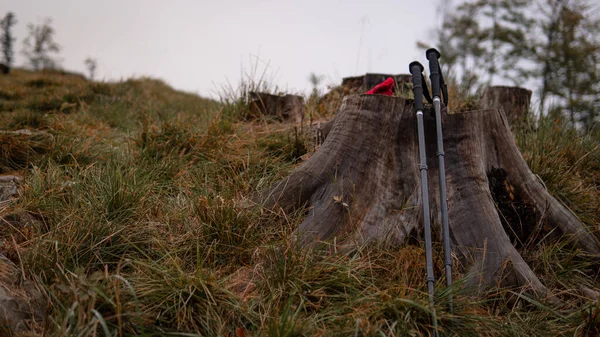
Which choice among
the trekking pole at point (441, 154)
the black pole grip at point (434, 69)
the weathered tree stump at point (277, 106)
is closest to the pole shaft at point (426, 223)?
the trekking pole at point (441, 154)

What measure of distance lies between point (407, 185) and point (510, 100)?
328 cm

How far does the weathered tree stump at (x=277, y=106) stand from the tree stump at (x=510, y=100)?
259cm

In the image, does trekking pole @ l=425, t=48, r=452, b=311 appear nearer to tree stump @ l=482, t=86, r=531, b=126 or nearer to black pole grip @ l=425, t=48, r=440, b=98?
black pole grip @ l=425, t=48, r=440, b=98

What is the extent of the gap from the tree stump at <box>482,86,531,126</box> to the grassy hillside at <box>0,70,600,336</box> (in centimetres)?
145

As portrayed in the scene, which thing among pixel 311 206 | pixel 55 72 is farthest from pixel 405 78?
pixel 55 72

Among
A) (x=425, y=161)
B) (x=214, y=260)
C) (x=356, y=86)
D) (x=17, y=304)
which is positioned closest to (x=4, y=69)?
(x=356, y=86)

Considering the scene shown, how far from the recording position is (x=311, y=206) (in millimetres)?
2895

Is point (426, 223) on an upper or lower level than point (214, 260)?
upper

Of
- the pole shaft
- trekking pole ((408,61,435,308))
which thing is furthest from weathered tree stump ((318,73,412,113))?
the pole shaft

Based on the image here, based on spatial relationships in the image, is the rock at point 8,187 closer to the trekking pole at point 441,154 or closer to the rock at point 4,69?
the trekking pole at point 441,154

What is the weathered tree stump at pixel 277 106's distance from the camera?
4.91 meters

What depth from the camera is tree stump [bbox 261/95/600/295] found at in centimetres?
280

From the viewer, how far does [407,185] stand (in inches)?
120

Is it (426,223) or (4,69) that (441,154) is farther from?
(4,69)
